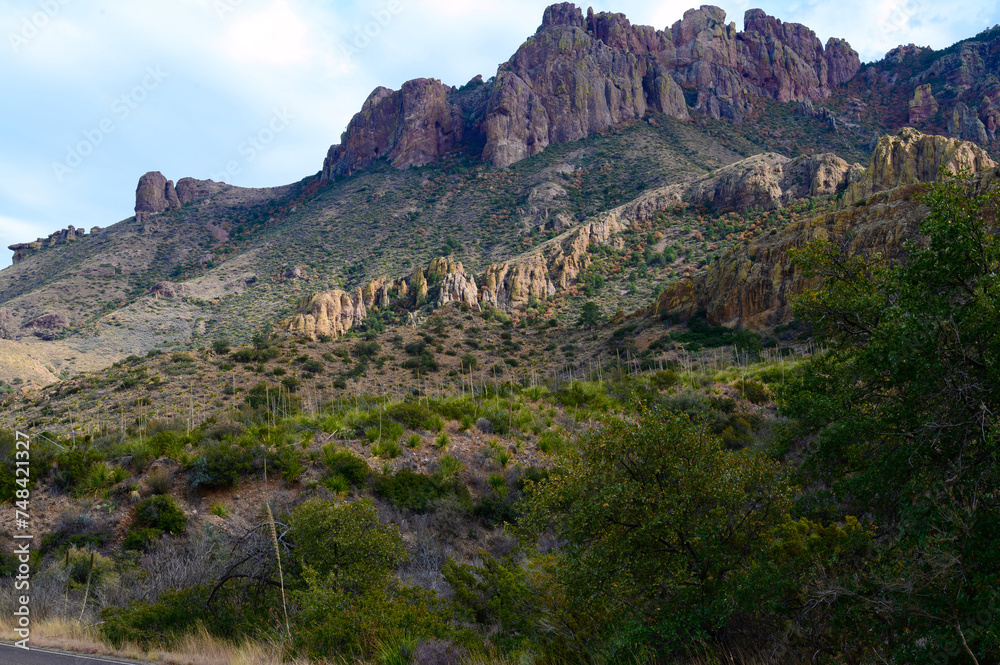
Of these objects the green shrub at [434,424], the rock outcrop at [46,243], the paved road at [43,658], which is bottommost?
the paved road at [43,658]

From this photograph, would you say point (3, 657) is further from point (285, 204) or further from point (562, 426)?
point (285, 204)

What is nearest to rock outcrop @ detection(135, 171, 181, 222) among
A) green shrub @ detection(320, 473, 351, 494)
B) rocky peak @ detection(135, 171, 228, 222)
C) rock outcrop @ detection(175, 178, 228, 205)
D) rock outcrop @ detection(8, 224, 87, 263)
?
rocky peak @ detection(135, 171, 228, 222)

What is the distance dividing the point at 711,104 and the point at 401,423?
12576 centimetres

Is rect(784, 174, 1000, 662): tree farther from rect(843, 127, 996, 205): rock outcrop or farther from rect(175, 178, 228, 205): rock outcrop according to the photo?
rect(175, 178, 228, 205): rock outcrop

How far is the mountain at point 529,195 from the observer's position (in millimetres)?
63562

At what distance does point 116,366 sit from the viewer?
38.1 meters

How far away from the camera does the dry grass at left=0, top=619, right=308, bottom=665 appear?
6191 mm

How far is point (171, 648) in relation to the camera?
23.1ft

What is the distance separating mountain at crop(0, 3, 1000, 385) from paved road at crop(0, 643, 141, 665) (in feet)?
123

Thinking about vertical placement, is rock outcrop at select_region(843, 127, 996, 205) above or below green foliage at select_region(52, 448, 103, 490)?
above

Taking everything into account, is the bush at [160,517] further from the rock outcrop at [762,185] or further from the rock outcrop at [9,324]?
the rock outcrop at [9,324]

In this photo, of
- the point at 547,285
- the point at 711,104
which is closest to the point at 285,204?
the point at 547,285

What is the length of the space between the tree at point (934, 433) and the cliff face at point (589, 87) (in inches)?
4269

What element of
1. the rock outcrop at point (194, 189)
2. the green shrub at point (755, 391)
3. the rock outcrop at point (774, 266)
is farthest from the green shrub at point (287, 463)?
the rock outcrop at point (194, 189)
